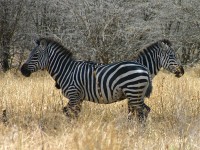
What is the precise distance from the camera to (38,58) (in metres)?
7.94

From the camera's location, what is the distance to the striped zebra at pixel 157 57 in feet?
26.3

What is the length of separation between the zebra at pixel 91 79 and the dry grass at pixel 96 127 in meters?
0.30

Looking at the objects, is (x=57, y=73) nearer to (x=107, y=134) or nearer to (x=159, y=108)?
(x=159, y=108)

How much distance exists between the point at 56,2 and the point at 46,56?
909cm

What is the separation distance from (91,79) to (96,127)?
3.20m

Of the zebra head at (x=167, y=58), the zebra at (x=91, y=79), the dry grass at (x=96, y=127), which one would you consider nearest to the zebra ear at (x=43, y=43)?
the zebra at (x=91, y=79)

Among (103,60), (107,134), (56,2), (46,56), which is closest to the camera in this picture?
(107,134)

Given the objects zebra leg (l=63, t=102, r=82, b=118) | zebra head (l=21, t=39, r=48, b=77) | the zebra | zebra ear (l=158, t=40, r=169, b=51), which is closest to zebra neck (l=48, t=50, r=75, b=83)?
the zebra

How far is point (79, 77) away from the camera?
745 cm

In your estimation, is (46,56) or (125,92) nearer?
(125,92)

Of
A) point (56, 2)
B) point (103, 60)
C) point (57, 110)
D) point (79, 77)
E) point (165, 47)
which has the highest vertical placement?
point (56, 2)

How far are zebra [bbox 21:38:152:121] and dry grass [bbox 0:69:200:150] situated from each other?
11.7 inches

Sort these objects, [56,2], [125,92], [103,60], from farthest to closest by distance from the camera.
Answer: [56,2] → [103,60] → [125,92]

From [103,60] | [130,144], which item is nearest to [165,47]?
[130,144]
